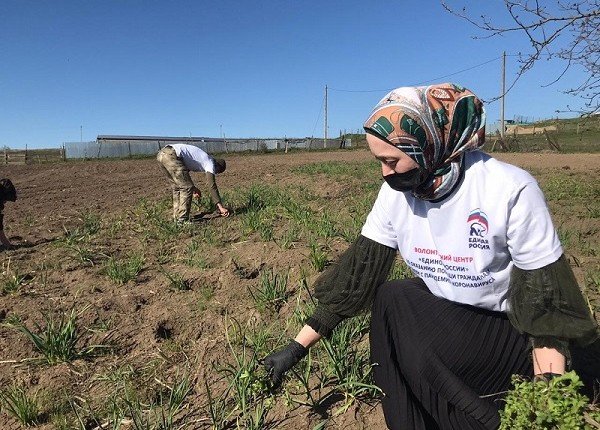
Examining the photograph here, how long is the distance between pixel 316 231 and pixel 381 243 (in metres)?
3.03

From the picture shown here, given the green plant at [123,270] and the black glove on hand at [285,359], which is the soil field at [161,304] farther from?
the black glove on hand at [285,359]

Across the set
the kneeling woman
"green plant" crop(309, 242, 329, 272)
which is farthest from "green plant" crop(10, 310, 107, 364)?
the kneeling woman

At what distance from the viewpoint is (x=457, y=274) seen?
177 centimetres

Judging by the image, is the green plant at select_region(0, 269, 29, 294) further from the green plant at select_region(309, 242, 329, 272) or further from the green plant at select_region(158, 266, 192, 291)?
the green plant at select_region(309, 242, 329, 272)

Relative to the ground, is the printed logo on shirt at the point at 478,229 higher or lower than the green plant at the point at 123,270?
higher

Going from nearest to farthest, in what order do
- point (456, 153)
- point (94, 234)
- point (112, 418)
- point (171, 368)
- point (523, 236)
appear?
1. point (523, 236)
2. point (456, 153)
3. point (112, 418)
4. point (171, 368)
5. point (94, 234)

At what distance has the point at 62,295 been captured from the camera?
3791 millimetres

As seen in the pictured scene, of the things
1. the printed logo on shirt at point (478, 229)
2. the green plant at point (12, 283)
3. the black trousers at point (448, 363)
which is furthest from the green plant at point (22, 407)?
the printed logo on shirt at point (478, 229)

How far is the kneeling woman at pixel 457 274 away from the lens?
154 centimetres

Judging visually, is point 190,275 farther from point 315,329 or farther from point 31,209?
point 31,209

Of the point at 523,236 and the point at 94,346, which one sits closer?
the point at 523,236

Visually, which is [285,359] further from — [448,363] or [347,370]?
[448,363]

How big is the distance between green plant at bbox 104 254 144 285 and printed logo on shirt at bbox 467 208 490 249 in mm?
3094

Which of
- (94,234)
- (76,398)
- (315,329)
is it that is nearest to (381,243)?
(315,329)
